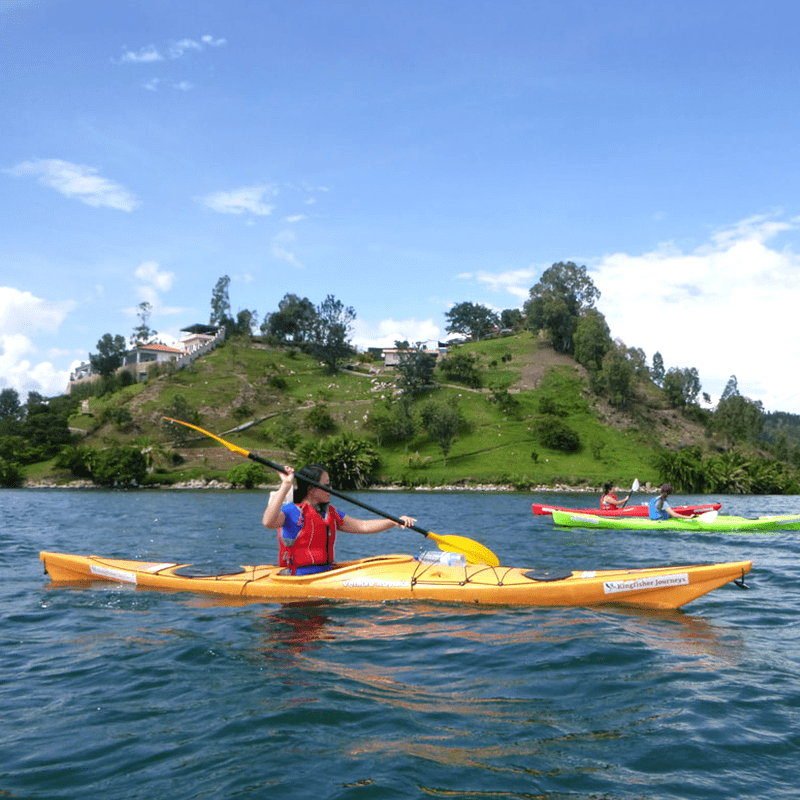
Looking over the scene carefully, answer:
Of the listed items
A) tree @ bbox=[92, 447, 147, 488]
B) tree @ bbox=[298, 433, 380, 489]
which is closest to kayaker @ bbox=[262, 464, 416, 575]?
tree @ bbox=[298, 433, 380, 489]

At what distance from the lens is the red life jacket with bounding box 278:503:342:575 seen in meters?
9.27

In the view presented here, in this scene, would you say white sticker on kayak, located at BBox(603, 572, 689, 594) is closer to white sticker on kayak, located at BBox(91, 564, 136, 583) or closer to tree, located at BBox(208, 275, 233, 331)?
white sticker on kayak, located at BBox(91, 564, 136, 583)

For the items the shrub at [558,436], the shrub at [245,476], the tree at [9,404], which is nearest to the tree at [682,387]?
the shrub at [558,436]

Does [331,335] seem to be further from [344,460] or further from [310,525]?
[310,525]

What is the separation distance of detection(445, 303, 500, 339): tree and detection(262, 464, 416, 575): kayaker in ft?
341

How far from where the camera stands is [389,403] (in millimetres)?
68812

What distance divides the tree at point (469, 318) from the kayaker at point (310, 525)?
10409 centimetres

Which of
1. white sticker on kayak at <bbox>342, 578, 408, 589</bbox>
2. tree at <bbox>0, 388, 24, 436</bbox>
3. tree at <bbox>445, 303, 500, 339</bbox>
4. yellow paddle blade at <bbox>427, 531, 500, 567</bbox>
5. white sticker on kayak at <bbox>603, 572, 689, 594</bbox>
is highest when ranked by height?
tree at <bbox>445, 303, 500, 339</bbox>

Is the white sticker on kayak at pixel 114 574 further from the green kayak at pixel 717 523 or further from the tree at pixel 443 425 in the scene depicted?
the tree at pixel 443 425

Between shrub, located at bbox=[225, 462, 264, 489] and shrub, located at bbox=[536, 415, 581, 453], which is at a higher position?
shrub, located at bbox=[536, 415, 581, 453]

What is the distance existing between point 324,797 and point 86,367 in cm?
10418

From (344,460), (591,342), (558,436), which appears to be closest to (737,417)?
(591,342)

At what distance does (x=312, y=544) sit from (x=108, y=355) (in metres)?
85.9

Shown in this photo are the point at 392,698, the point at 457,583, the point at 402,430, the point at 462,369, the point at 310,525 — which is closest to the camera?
the point at 392,698
